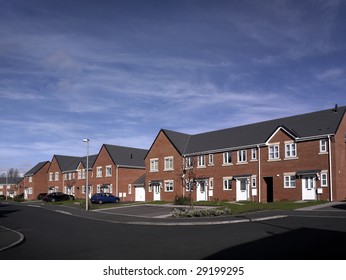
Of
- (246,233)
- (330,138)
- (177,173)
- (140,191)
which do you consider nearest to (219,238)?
(246,233)

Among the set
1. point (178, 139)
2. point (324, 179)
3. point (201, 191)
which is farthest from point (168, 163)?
point (324, 179)

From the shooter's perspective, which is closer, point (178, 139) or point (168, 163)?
→ point (168, 163)

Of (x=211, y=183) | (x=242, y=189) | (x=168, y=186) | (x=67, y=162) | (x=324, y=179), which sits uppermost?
(x=67, y=162)

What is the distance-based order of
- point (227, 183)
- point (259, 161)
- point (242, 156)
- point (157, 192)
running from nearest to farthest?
point (259, 161) → point (242, 156) → point (227, 183) → point (157, 192)

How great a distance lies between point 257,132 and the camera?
44.1 metres

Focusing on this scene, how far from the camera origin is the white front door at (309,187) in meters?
36.1

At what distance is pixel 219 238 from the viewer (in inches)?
588

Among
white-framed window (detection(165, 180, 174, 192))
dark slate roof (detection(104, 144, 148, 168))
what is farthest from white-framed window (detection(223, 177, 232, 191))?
dark slate roof (detection(104, 144, 148, 168))

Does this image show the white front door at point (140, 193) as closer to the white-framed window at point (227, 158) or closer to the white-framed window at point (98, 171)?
the white-framed window at point (98, 171)

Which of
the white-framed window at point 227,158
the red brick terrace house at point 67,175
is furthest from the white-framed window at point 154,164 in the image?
the red brick terrace house at point 67,175

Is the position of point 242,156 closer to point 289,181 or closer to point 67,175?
point 289,181

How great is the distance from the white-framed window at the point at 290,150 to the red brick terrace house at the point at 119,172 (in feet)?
85.6

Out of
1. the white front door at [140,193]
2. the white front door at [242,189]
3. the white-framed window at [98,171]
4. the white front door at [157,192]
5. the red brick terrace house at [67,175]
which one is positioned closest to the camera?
the white front door at [242,189]

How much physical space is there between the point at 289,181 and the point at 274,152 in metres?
3.33
